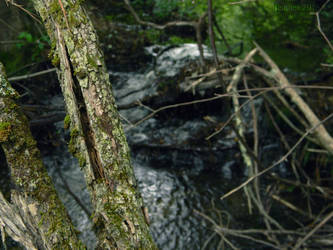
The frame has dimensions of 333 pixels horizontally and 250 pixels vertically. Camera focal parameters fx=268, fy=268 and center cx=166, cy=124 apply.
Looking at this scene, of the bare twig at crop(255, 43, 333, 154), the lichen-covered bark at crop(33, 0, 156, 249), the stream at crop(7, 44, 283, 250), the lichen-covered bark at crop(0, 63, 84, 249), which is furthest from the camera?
the stream at crop(7, 44, 283, 250)

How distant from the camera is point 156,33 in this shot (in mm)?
5512

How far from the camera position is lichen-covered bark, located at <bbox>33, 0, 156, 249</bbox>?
123 centimetres

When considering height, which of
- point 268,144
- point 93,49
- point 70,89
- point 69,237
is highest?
point 93,49

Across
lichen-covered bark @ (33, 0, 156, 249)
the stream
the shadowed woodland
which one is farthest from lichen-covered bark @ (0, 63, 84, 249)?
the stream

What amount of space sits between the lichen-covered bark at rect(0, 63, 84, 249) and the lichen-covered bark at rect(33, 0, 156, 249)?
23 cm

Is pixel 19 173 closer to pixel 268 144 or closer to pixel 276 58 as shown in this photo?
pixel 276 58

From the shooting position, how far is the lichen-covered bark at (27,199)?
1.36 m

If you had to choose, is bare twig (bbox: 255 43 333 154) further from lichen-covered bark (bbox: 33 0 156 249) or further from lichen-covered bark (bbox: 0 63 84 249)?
lichen-covered bark (bbox: 0 63 84 249)

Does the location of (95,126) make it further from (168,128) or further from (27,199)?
(168,128)

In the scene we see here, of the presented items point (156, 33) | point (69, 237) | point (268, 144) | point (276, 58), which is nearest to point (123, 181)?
point (69, 237)

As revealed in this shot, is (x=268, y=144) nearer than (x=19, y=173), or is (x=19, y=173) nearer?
(x=19, y=173)

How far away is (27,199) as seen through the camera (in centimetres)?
139

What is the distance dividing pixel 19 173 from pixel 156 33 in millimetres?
4687

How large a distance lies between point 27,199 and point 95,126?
1.83ft
